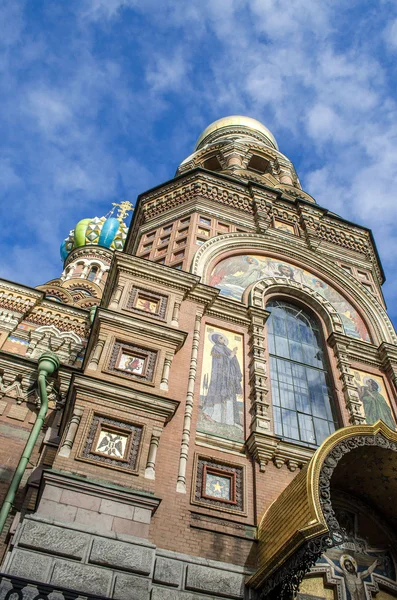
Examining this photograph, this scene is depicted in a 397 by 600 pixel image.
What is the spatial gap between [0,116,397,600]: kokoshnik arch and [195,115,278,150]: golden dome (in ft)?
40.2

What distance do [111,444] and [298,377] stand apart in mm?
4743

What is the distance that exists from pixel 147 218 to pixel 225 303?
5.82 metres

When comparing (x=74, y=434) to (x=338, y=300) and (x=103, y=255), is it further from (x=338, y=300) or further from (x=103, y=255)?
(x=103, y=255)

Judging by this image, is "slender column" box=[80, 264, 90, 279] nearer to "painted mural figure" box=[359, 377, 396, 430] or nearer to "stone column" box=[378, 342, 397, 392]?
"stone column" box=[378, 342, 397, 392]

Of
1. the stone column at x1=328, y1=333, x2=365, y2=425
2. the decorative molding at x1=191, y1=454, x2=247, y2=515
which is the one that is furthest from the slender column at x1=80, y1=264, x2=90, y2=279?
the decorative molding at x1=191, y1=454, x2=247, y2=515

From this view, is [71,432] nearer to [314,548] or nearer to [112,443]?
[112,443]

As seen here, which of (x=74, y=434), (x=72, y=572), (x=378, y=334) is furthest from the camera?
(x=378, y=334)

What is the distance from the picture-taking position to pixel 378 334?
1295 cm

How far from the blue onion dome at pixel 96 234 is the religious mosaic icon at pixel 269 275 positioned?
25012 mm

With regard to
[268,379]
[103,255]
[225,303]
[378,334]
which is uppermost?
[103,255]

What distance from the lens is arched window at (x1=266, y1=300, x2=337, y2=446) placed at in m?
9.92

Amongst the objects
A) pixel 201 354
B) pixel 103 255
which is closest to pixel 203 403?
pixel 201 354

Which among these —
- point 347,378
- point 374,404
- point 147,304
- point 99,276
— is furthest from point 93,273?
point 374,404

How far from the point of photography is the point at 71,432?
7.37 metres
